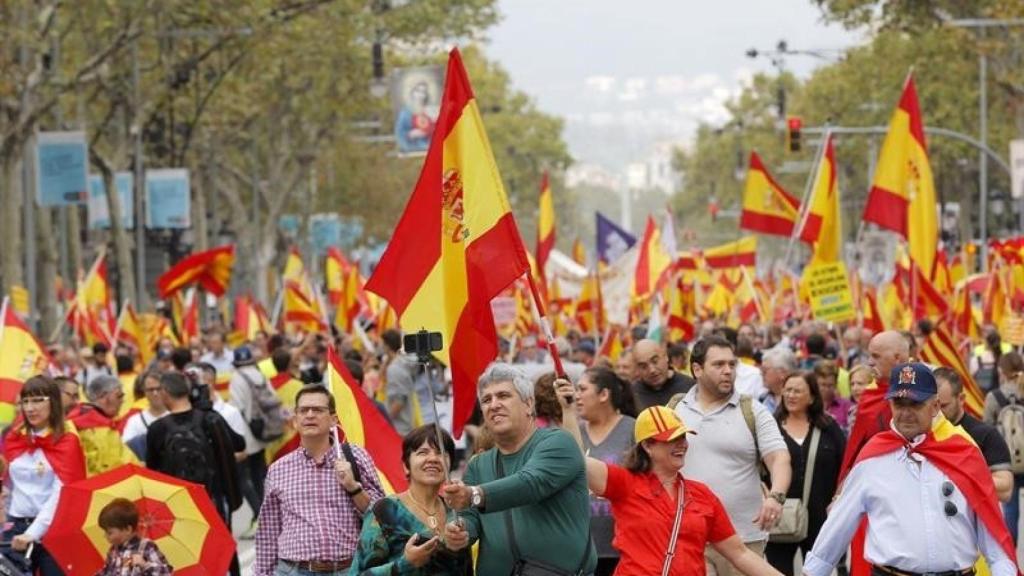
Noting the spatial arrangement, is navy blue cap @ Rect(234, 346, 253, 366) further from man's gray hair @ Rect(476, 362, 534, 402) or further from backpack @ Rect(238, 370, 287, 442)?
man's gray hair @ Rect(476, 362, 534, 402)

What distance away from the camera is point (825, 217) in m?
21.5

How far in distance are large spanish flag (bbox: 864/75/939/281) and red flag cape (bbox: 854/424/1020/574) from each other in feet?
34.2

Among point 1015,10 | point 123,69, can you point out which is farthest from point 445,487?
point 123,69

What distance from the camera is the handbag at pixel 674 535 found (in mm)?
8250

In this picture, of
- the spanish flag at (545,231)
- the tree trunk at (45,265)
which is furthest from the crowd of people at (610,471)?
the tree trunk at (45,265)

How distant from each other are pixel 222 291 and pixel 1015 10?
1448 centimetres

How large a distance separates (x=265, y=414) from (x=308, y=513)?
27.4ft

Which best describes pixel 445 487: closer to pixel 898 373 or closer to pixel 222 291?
pixel 898 373

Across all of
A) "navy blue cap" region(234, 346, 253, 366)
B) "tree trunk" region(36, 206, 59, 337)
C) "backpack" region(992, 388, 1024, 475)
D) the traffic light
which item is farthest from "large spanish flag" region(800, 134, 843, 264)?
the traffic light

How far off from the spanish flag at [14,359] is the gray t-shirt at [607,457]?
6741 millimetres

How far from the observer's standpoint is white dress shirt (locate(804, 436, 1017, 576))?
800 cm

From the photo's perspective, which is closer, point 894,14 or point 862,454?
point 862,454

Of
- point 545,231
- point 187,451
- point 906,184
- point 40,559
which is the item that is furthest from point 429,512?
point 545,231

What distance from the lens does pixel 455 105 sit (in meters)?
8.84
